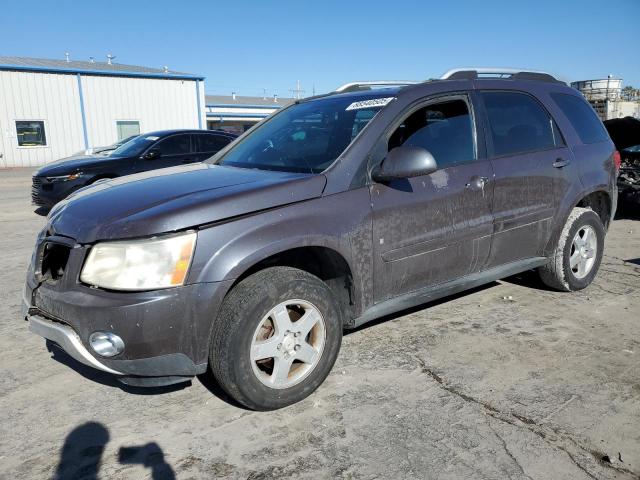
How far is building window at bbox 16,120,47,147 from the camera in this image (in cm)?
2536

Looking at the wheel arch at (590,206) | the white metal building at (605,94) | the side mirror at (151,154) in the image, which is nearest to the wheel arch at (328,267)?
the wheel arch at (590,206)

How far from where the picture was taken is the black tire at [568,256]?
4629 mm

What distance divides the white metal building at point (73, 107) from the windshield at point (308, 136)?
25176 mm

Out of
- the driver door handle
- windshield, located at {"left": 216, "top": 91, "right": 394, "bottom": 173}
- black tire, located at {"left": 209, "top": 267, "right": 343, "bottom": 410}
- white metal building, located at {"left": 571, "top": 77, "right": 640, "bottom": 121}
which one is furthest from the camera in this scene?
white metal building, located at {"left": 571, "top": 77, "right": 640, "bottom": 121}

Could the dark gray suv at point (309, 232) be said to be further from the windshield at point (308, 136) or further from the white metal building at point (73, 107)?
the white metal building at point (73, 107)

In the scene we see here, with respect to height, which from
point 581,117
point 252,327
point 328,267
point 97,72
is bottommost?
point 252,327

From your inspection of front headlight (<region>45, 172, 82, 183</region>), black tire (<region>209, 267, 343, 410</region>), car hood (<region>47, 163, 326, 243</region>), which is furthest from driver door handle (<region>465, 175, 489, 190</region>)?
front headlight (<region>45, 172, 82, 183</region>)

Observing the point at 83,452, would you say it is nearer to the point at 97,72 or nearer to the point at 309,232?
the point at 309,232

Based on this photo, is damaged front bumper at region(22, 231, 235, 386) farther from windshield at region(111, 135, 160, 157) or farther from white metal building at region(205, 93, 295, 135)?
white metal building at region(205, 93, 295, 135)

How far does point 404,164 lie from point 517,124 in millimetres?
1594

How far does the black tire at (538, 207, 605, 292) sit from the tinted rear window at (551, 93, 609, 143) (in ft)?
2.24

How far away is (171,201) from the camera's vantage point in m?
2.84

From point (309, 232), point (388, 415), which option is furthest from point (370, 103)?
point (388, 415)

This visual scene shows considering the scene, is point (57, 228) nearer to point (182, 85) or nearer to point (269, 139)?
point (269, 139)
